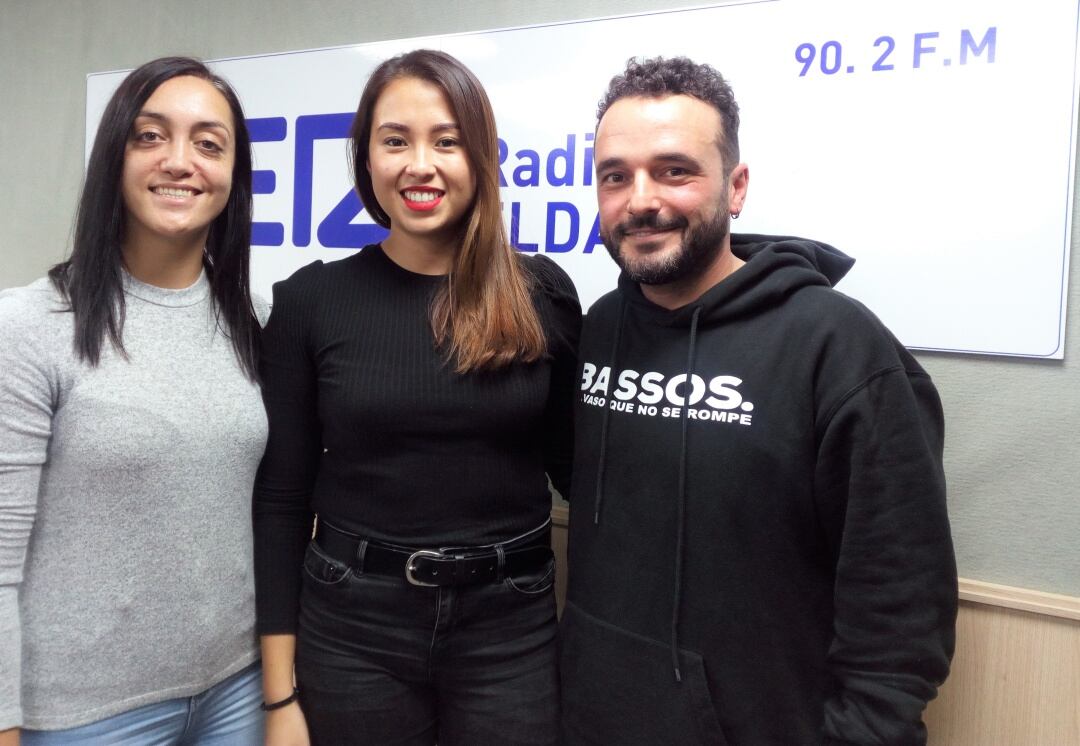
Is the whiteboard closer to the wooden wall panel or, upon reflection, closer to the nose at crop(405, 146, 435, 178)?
the wooden wall panel

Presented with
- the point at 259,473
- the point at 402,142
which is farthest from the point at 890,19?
the point at 259,473

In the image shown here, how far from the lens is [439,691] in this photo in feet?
3.66

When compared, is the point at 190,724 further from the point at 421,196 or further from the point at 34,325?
the point at 421,196

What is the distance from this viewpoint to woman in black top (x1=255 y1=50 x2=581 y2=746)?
1074mm

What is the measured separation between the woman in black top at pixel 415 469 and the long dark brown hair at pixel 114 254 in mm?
67

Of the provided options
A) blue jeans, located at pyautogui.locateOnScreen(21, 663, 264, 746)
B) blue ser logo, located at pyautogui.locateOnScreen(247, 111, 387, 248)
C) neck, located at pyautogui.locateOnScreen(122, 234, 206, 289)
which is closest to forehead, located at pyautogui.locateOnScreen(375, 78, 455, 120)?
neck, located at pyautogui.locateOnScreen(122, 234, 206, 289)

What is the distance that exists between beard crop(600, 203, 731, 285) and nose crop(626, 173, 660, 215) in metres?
0.01

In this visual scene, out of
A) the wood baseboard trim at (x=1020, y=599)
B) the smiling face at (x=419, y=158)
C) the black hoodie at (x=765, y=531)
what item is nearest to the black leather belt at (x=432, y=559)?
the black hoodie at (x=765, y=531)

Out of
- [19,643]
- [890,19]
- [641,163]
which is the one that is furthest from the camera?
[890,19]

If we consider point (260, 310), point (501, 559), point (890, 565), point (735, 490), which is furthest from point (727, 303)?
point (260, 310)

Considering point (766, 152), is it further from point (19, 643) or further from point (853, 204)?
point (19, 643)

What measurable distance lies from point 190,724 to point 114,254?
663 mm

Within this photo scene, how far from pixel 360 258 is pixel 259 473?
372mm

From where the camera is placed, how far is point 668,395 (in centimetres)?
103
